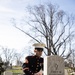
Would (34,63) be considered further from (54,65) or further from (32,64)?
(54,65)

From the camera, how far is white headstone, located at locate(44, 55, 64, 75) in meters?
7.69

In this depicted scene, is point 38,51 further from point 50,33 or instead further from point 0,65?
point 50,33

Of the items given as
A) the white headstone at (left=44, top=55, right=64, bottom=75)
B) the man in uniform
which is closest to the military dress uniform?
the man in uniform

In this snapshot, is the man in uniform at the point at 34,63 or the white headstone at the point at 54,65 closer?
the man in uniform at the point at 34,63

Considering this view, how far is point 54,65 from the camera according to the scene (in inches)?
309

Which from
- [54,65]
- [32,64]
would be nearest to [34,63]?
[32,64]

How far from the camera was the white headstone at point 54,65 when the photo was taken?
303 inches

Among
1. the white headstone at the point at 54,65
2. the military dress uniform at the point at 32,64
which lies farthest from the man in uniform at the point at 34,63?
the white headstone at the point at 54,65

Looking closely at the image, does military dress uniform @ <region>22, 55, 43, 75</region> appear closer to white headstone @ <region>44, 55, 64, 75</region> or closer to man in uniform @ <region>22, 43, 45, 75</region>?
man in uniform @ <region>22, 43, 45, 75</region>

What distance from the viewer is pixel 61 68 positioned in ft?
25.5

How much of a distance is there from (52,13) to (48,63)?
1008 inches

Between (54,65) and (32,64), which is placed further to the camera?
(54,65)

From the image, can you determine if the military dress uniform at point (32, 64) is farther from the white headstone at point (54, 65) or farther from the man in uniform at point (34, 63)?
the white headstone at point (54, 65)

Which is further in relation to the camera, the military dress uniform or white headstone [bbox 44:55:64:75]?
white headstone [bbox 44:55:64:75]
